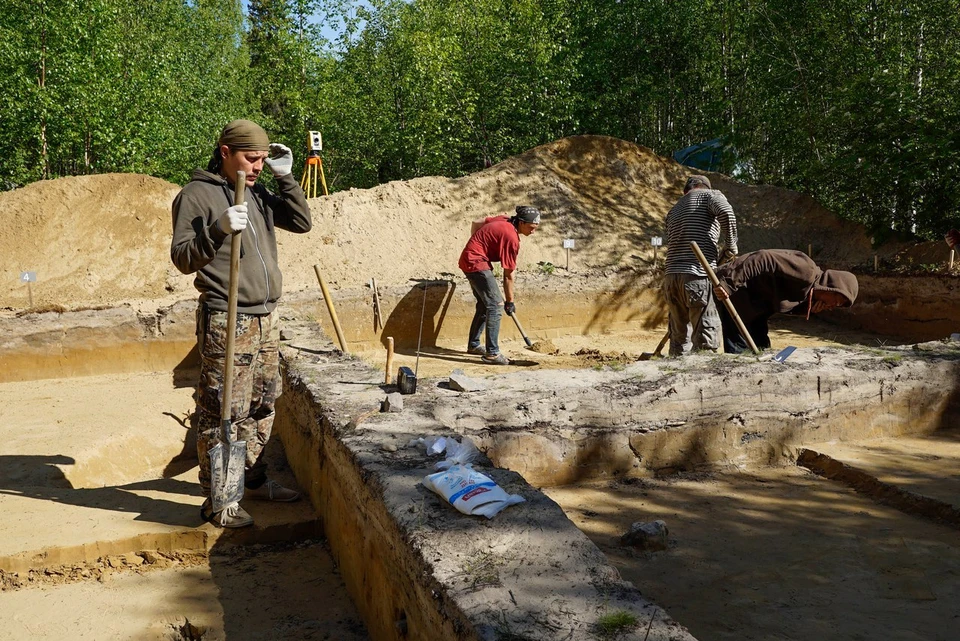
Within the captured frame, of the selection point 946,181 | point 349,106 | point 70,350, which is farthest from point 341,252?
point 349,106

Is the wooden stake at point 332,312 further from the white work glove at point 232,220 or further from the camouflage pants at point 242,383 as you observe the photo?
the white work glove at point 232,220

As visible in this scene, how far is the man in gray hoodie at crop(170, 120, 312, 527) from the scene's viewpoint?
3494 millimetres

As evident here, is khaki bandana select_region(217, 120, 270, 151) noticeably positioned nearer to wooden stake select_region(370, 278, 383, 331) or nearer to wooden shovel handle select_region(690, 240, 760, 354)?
wooden shovel handle select_region(690, 240, 760, 354)

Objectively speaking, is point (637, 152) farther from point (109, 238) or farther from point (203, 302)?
point (203, 302)

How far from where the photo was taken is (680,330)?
683 centimetres

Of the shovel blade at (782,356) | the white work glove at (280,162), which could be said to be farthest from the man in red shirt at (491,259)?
the white work glove at (280,162)

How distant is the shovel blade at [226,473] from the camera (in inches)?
139

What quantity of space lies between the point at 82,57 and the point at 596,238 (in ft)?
32.0

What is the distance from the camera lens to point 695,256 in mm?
6441

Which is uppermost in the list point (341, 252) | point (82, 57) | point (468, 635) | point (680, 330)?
point (82, 57)

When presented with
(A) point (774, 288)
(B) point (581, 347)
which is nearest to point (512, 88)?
(B) point (581, 347)

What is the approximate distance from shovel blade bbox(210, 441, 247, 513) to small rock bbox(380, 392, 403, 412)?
2.29 ft

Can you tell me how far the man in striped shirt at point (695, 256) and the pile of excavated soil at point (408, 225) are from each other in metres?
4.63

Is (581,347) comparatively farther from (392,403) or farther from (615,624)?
(615,624)
